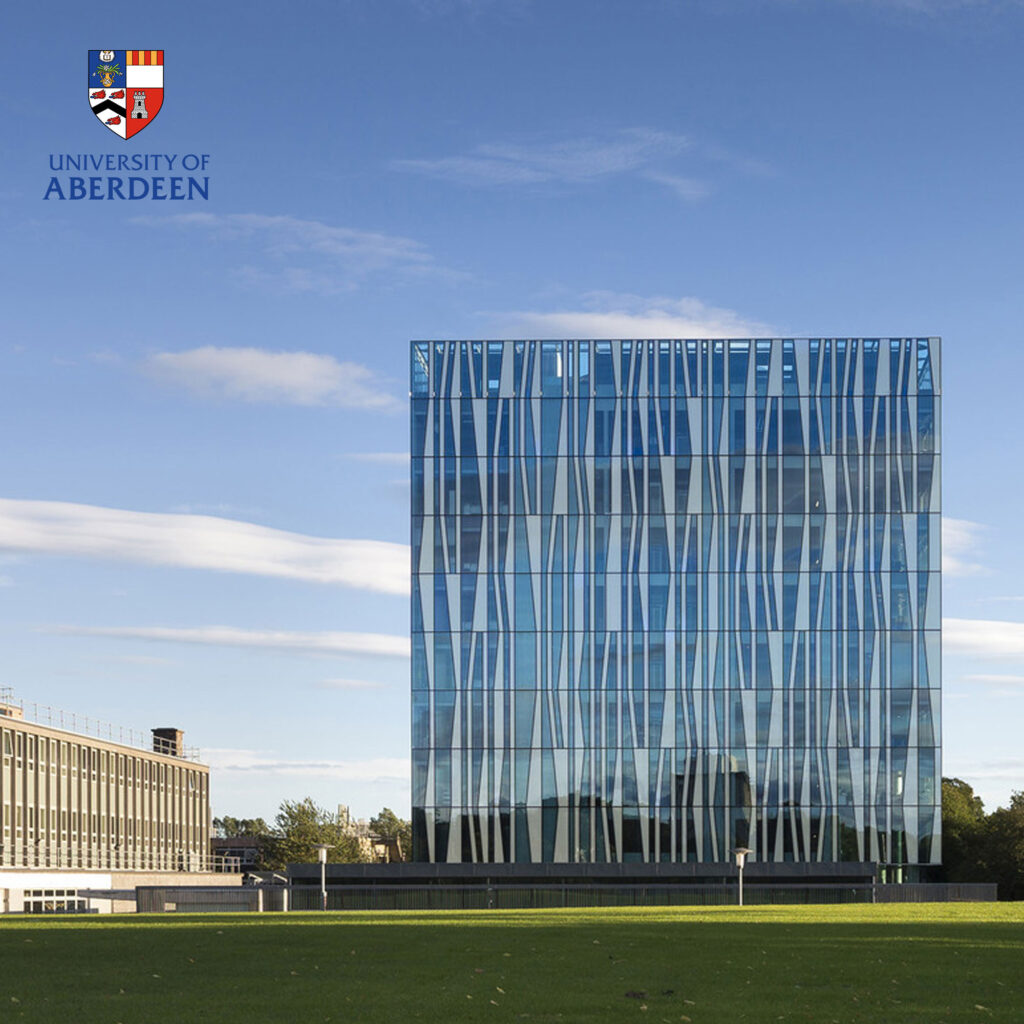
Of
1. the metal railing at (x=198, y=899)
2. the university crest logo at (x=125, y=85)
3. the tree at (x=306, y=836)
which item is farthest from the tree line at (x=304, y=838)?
the university crest logo at (x=125, y=85)

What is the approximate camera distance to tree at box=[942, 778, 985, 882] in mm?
98125

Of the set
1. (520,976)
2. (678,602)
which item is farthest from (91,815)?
(520,976)

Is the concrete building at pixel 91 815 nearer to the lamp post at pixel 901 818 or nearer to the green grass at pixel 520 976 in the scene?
the lamp post at pixel 901 818

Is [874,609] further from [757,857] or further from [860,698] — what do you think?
[757,857]

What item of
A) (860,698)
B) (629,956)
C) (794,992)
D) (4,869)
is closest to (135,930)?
(629,956)

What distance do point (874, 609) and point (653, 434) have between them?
56.0ft

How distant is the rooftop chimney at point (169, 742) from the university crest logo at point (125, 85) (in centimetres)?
9461

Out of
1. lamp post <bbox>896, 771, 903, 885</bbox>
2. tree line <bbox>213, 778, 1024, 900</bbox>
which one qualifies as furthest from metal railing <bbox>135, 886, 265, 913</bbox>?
lamp post <bbox>896, 771, 903, 885</bbox>

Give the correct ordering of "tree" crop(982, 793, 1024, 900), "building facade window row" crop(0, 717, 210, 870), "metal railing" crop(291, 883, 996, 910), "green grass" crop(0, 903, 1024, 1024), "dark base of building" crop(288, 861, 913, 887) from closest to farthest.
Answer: "green grass" crop(0, 903, 1024, 1024) < "metal railing" crop(291, 883, 996, 910) < "dark base of building" crop(288, 861, 913, 887) < "tree" crop(982, 793, 1024, 900) < "building facade window row" crop(0, 717, 210, 870)

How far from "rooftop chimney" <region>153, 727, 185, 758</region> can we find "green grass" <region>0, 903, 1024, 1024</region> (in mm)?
102927

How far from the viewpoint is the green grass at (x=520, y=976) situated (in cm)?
1520

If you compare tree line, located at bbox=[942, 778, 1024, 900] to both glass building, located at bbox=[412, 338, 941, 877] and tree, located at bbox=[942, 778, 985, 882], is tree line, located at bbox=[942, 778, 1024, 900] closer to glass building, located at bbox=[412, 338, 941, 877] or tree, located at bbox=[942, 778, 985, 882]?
tree, located at bbox=[942, 778, 985, 882]

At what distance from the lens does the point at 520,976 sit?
1914cm

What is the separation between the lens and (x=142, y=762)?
120 metres
